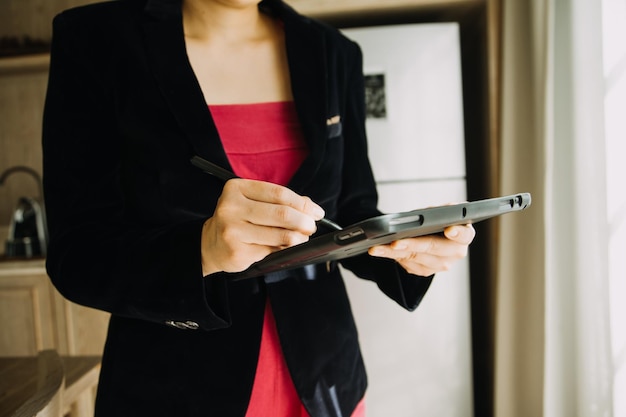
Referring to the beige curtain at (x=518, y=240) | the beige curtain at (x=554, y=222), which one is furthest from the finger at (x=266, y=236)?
the beige curtain at (x=518, y=240)

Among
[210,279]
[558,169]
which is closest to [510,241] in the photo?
[558,169]

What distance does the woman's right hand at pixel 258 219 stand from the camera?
40 cm

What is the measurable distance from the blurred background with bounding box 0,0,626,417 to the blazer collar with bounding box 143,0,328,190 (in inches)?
29.7

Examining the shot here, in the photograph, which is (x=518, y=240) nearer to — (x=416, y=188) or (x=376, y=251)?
(x=416, y=188)

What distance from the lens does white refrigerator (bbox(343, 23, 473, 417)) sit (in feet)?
5.21

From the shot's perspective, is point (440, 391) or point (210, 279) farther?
point (440, 391)

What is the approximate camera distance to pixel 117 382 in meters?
0.59

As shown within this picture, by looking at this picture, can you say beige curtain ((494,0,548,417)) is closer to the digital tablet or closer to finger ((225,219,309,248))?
the digital tablet

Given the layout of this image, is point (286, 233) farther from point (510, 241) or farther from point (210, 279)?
point (510, 241)

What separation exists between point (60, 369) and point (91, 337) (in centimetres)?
142

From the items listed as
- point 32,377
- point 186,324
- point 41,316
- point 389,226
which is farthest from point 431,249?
point 41,316

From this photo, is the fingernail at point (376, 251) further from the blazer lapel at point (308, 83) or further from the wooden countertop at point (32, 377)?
the wooden countertop at point (32, 377)

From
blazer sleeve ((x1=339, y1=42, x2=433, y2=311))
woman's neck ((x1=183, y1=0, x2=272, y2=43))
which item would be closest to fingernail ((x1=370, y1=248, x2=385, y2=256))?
blazer sleeve ((x1=339, y1=42, x2=433, y2=311))

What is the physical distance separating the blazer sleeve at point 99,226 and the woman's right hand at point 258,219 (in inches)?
3.3
